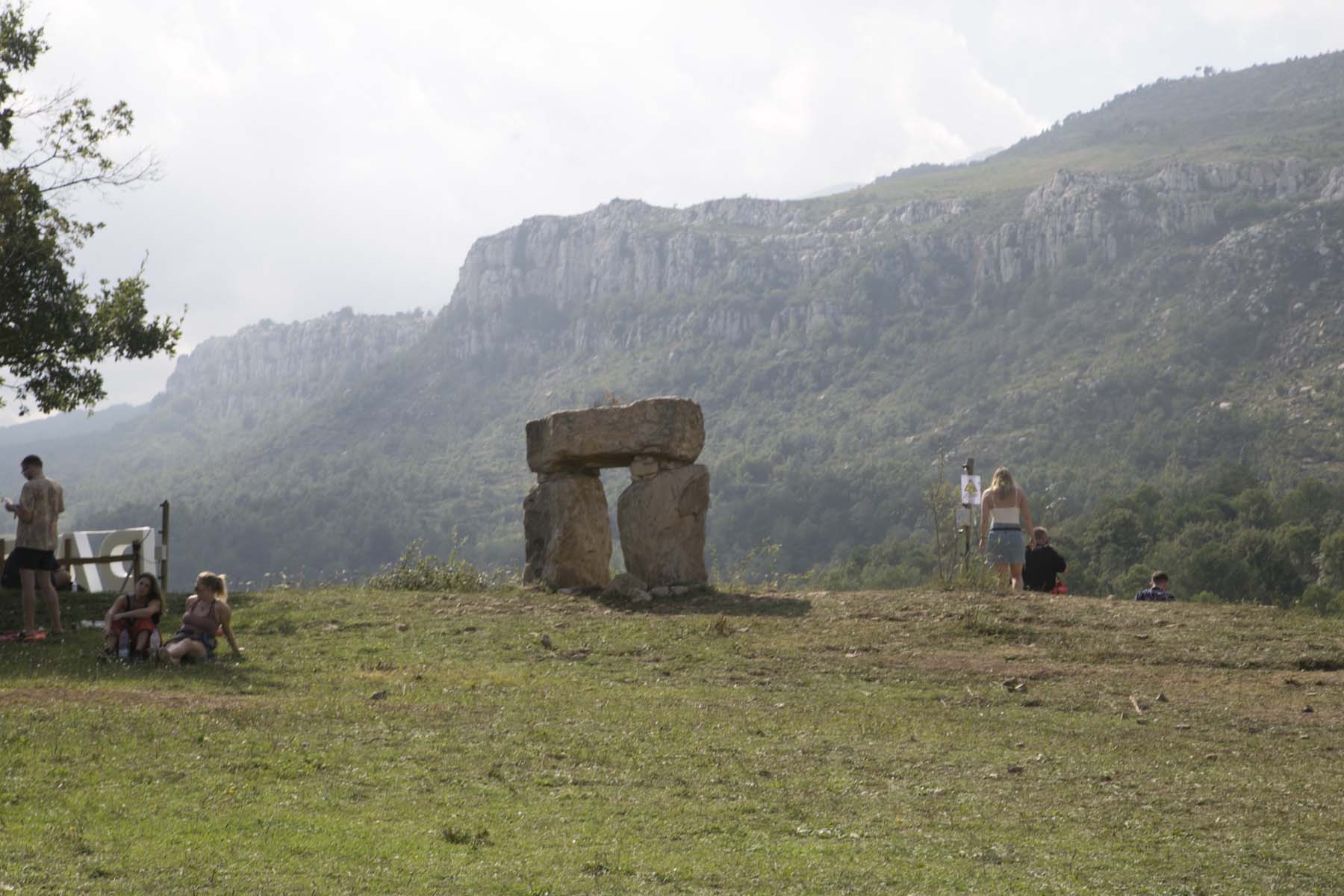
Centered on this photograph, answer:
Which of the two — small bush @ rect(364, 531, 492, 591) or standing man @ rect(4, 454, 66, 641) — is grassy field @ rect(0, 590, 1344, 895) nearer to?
standing man @ rect(4, 454, 66, 641)

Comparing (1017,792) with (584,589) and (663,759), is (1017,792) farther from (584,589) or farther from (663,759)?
(584,589)

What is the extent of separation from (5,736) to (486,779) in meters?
2.88

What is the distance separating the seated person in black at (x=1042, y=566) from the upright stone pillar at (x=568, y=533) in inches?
210

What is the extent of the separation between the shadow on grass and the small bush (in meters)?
2.88

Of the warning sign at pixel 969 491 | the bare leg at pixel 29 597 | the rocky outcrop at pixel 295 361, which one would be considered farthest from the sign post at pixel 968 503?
the rocky outcrop at pixel 295 361

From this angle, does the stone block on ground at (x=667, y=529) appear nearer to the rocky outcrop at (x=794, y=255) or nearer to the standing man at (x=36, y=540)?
the standing man at (x=36, y=540)

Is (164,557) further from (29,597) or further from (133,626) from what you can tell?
(133,626)

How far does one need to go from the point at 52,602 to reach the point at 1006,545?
427 inches

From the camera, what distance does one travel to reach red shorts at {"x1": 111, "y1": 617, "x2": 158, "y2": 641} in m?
11.7

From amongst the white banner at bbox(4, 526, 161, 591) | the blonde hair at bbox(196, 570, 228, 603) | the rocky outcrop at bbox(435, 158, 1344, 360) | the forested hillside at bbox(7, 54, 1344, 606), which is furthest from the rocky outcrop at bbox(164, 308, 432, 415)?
the blonde hair at bbox(196, 570, 228, 603)

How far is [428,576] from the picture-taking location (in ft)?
60.5

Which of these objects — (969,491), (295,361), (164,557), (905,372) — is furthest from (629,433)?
(295,361)

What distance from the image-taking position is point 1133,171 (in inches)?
4486

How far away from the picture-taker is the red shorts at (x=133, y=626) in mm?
11672
